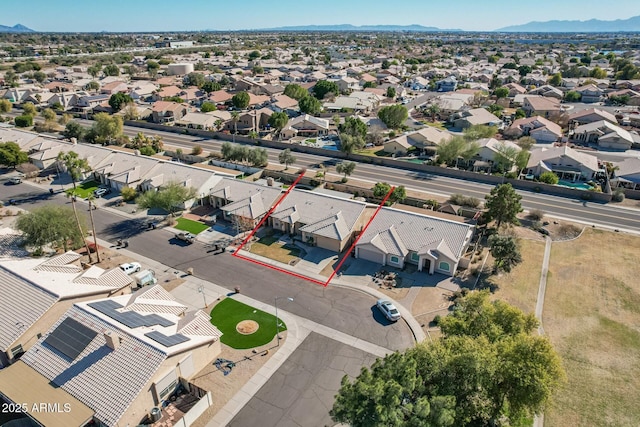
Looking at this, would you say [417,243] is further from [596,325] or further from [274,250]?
[596,325]

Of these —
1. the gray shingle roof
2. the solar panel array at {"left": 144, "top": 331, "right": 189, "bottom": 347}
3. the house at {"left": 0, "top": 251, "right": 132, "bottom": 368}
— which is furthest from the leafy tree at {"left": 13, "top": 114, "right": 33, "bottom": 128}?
the solar panel array at {"left": 144, "top": 331, "right": 189, "bottom": 347}

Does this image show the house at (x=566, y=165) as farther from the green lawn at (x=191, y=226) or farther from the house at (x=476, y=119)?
the green lawn at (x=191, y=226)

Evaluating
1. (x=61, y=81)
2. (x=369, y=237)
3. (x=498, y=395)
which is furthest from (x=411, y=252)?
(x=61, y=81)

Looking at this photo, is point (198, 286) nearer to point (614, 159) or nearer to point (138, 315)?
point (138, 315)

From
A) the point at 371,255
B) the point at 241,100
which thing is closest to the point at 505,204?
the point at 371,255

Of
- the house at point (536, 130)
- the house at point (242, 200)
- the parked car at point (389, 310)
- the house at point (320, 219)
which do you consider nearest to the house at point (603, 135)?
the house at point (536, 130)

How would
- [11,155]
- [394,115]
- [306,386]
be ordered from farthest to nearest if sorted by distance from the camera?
[394,115] → [11,155] → [306,386]

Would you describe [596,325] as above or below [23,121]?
below
